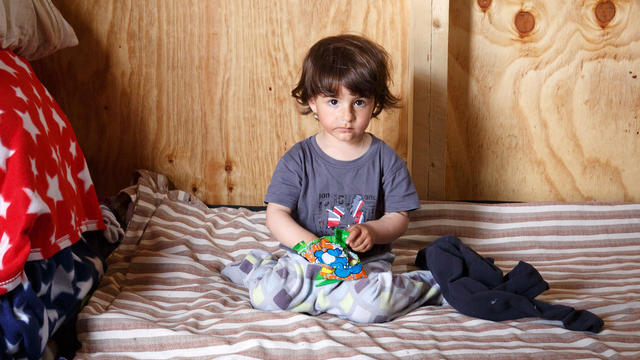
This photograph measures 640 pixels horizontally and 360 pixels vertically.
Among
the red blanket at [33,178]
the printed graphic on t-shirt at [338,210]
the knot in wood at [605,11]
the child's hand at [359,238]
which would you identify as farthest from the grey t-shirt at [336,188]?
the knot in wood at [605,11]

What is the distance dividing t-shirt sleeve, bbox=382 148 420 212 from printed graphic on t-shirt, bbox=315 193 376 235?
2.3 inches

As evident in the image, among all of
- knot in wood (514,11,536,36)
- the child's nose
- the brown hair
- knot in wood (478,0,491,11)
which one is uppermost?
knot in wood (478,0,491,11)

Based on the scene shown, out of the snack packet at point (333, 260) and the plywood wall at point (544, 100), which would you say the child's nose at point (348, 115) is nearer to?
the snack packet at point (333, 260)

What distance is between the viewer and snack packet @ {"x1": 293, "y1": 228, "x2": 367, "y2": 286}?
989 mm

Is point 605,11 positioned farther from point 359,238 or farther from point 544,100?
point 359,238

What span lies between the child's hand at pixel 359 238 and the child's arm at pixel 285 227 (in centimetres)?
10

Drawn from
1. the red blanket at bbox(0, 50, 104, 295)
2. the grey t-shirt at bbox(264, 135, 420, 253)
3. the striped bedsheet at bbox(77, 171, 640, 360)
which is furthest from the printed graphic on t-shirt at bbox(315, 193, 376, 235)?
the red blanket at bbox(0, 50, 104, 295)

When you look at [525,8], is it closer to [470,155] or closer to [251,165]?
[470,155]

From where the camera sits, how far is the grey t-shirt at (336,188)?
1.16 meters

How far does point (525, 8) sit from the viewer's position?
1.62 m

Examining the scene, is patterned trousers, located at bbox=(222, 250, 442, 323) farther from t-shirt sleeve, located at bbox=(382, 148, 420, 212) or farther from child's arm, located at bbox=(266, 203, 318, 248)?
t-shirt sleeve, located at bbox=(382, 148, 420, 212)

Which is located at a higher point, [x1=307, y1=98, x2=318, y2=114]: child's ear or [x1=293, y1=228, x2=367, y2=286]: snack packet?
[x1=307, y1=98, x2=318, y2=114]: child's ear

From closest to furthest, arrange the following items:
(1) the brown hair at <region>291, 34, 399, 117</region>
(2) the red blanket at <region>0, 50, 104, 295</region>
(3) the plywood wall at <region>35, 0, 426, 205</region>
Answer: (2) the red blanket at <region>0, 50, 104, 295</region> < (1) the brown hair at <region>291, 34, 399, 117</region> < (3) the plywood wall at <region>35, 0, 426, 205</region>

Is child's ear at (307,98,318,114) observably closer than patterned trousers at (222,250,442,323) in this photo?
No
